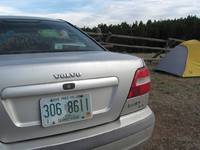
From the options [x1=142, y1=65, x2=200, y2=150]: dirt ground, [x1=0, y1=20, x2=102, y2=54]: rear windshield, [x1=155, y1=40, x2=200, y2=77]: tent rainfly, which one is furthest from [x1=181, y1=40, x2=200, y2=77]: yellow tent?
[x1=0, y1=20, x2=102, y2=54]: rear windshield

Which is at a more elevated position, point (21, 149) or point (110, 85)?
point (110, 85)

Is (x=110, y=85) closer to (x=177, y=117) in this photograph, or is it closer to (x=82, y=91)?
(x=82, y=91)

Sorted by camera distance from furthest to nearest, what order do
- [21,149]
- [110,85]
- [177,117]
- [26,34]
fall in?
[177,117], [26,34], [110,85], [21,149]

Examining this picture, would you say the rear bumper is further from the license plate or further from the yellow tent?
the yellow tent

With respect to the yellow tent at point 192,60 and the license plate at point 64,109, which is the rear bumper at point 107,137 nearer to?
the license plate at point 64,109

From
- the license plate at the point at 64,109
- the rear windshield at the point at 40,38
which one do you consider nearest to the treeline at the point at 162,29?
the rear windshield at the point at 40,38

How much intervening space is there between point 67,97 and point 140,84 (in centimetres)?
71

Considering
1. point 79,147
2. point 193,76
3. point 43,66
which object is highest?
point 43,66

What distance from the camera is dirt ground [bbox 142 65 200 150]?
189 inches

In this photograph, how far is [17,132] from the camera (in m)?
2.79

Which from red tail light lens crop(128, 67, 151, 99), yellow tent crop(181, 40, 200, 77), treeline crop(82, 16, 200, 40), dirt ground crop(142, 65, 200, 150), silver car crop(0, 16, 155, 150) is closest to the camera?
silver car crop(0, 16, 155, 150)

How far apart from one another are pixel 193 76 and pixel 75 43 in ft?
25.4

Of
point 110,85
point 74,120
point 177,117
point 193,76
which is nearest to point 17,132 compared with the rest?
point 74,120

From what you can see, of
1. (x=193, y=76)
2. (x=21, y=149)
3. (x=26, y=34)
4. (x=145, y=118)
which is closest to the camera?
(x=21, y=149)
